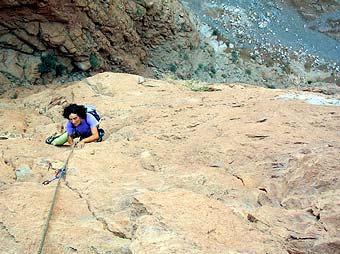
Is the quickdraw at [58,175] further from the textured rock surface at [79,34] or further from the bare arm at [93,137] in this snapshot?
the textured rock surface at [79,34]

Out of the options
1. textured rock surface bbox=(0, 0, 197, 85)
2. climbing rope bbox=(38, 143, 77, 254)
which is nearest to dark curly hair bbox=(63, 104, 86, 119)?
climbing rope bbox=(38, 143, 77, 254)

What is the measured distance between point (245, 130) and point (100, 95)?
4316 millimetres

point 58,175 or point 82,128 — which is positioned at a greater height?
point 58,175

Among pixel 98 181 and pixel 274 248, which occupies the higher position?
pixel 274 248

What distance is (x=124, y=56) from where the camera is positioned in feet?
63.3

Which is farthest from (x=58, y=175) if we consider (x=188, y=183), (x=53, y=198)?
(x=188, y=183)

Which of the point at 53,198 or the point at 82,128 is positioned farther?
the point at 82,128

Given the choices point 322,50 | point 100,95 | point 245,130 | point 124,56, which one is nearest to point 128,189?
point 245,130

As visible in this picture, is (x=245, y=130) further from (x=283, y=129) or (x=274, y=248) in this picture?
(x=274, y=248)

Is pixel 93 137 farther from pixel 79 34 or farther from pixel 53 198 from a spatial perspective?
pixel 79 34

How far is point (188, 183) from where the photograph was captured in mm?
5176

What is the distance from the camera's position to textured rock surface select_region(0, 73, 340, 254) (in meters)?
4.04

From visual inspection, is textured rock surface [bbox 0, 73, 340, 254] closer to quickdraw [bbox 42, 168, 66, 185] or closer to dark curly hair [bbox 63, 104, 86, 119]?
quickdraw [bbox 42, 168, 66, 185]

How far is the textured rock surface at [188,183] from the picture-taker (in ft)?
13.3
